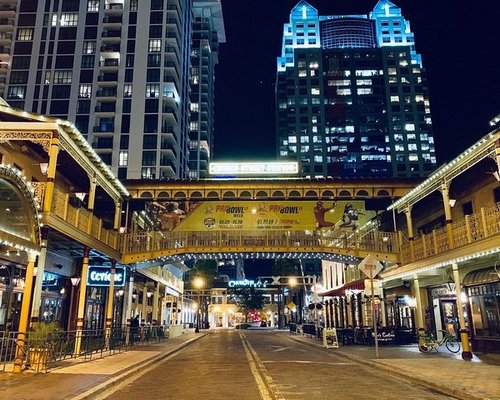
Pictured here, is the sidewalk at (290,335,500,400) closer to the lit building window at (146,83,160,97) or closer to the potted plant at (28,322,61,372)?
the potted plant at (28,322,61,372)

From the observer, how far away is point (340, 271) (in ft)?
134

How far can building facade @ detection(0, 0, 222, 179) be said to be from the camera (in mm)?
73125

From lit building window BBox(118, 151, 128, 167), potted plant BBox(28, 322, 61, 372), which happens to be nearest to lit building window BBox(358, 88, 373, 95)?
lit building window BBox(118, 151, 128, 167)

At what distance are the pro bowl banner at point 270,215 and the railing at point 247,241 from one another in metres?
0.67

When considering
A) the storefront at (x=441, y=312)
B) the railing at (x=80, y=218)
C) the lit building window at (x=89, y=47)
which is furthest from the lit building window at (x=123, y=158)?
the storefront at (x=441, y=312)

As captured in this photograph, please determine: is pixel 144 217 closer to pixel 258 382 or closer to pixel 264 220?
pixel 264 220

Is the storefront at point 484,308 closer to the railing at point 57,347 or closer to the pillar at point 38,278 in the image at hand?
the railing at point 57,347

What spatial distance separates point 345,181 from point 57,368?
54.8 ft

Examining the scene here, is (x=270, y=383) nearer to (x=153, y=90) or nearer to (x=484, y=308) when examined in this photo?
(x=484, y=308)

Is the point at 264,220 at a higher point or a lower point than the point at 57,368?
higher

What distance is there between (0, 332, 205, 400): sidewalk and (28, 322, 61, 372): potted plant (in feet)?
1.30

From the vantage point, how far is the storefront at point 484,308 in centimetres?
1780

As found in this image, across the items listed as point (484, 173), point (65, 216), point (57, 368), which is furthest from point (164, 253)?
point (484, 173)

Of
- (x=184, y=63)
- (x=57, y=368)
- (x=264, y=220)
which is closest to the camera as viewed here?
(x=57, y=368)
